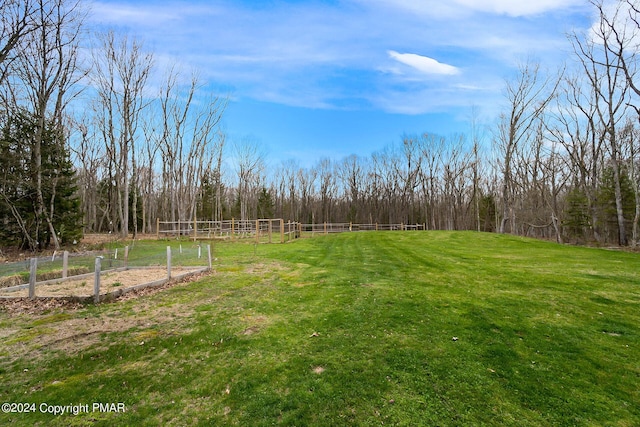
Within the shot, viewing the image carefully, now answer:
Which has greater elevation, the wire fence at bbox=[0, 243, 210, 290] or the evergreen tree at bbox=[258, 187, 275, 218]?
the evergreen tree at bbox=[258, 187, 275, 218]

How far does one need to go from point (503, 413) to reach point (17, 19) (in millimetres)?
18798

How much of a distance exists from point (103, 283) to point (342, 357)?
6773 mm

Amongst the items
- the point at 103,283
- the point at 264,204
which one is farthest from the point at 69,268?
the point at 264,204

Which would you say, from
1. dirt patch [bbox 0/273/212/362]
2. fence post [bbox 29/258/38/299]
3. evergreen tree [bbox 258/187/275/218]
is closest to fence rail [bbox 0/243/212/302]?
fence post [bbox 29/258/38/299]

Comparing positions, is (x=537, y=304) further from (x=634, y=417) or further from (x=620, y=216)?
(x=620, y=216)

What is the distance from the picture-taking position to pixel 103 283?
7.46 metres

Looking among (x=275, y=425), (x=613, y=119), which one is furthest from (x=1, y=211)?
(x=613, y=119)

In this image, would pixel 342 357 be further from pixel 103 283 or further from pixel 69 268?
pixel 69 268

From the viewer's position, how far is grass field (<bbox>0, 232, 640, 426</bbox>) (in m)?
2.73

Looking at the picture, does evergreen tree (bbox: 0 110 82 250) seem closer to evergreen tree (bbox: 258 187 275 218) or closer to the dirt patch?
the dirt patch

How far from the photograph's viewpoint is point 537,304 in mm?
5348

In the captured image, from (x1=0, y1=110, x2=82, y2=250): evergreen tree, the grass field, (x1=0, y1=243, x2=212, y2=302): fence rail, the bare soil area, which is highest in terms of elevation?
(x1=0, y1=110, x2=82, y2=250): evergreen tree

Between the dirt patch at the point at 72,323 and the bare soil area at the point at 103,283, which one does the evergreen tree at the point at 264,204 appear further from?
the dirt patch at the point at 72,323

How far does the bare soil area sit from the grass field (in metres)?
1.11
